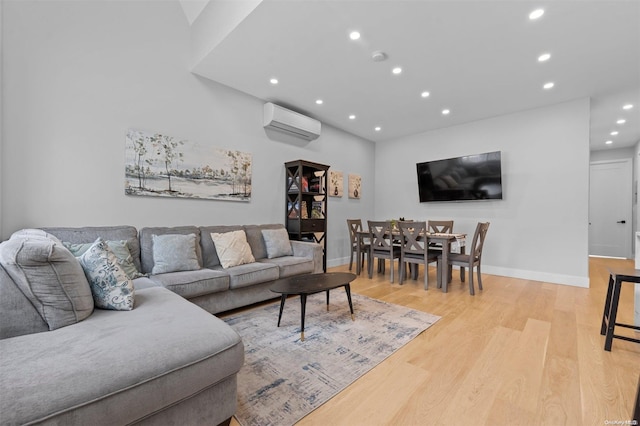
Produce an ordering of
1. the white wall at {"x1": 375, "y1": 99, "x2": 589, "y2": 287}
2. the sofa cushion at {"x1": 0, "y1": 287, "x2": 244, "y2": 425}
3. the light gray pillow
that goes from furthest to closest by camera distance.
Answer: the white wall at {"x1": 375, "y1": 99, "x2": 589, "y2": 287}, the light gray pillow, the sofa cushion at {"x1": 0, "y1": 287, "x2": 244, "y2": 425}

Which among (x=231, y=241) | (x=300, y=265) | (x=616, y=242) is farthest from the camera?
(x=616, y=242)

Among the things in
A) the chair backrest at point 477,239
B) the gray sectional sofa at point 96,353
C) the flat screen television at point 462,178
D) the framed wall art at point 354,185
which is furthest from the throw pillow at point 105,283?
the flat screen television at point 462,178

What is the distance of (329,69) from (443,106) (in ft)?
6.96

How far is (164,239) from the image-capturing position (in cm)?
279

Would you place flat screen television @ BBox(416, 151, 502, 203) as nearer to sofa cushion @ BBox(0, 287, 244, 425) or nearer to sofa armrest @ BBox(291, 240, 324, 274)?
sofa armrest @ BBox(291, 240, 324, 274)

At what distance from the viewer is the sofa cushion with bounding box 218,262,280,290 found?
2760mm

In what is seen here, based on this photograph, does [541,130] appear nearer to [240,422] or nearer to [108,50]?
[240,422]

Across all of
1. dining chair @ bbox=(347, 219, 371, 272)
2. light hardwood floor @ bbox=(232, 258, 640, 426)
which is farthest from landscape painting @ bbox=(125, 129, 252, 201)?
light hardwood floor @ bbox=(232, 258, 640, 426)

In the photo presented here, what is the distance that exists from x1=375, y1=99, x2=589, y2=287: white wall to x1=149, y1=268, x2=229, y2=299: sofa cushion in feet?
14.5

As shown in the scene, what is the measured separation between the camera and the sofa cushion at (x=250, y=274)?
2.76m

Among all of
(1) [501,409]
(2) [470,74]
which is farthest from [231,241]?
(2) [470,74]

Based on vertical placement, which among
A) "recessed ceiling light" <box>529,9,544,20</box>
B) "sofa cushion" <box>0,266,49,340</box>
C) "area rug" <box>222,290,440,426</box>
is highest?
"recessed ceiling light" <box>529,9,544,20</box>

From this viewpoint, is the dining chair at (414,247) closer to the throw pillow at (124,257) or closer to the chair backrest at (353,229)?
the chair backrest at (353,229)

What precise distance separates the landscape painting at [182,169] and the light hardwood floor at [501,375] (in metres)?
2.82
